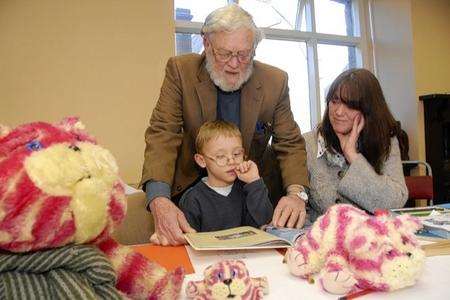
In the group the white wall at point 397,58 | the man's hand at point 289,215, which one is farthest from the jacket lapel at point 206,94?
the white wall at point 397,58

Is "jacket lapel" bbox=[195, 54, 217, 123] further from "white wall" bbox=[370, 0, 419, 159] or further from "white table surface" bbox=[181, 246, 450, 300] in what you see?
"white wall" bbox=[370, 0, 419, 159]

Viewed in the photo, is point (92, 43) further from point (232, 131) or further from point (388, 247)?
point (388, 247)

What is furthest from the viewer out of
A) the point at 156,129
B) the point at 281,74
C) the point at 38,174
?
the point at 281,74

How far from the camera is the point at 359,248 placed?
0.63 m

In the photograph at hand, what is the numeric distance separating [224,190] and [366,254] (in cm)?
86

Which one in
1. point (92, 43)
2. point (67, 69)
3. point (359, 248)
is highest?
point (92, 43)

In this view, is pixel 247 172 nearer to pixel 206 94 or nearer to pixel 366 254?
pixel 206 94

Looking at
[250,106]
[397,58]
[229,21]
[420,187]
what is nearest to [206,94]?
[250,106]

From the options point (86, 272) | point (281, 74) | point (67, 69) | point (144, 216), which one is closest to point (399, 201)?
point (281, 74)

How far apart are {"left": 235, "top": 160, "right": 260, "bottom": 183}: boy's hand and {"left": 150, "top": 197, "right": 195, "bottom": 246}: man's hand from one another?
0.32m

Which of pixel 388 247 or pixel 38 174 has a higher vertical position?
pixel 38 174

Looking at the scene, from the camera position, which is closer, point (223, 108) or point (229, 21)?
point (229, 21)

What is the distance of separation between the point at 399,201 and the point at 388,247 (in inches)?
40.6

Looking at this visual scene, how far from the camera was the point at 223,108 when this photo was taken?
158 centimetres
